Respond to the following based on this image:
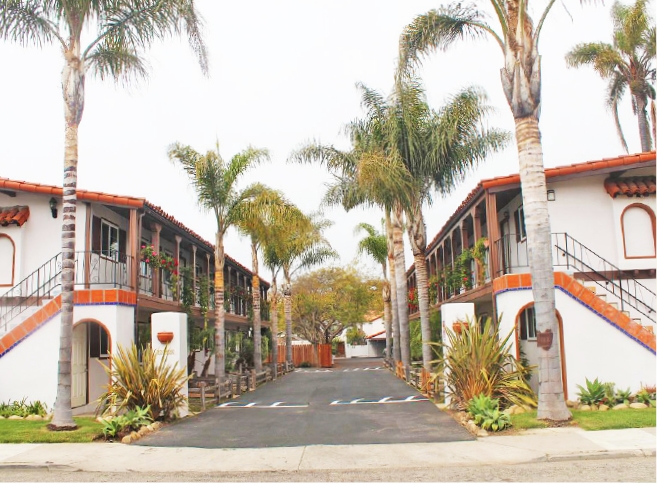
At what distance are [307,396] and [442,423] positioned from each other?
754 cm

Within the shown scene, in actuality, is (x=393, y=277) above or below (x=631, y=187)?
below

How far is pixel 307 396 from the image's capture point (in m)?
18.6

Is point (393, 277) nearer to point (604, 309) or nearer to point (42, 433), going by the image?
point (604, 309)

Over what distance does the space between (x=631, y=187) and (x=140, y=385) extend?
12.8m

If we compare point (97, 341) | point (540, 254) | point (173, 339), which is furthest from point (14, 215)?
point (540, 254)

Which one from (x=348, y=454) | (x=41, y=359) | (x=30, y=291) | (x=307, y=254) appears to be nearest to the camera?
(x=348, y=454)

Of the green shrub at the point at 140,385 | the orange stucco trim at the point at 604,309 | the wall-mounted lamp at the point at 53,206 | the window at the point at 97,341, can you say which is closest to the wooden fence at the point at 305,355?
the window at the point at 97,341

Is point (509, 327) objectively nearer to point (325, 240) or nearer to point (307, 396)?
point (307, 396)

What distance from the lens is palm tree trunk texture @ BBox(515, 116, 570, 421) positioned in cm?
1096

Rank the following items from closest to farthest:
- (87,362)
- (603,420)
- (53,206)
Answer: (603,420)
(53,206)
(87,362)

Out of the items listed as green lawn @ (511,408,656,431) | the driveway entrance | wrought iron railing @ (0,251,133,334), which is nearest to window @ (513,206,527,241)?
the driveway entrance

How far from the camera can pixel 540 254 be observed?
1132cm

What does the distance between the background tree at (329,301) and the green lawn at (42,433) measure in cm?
3631

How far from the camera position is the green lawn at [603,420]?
10297 mm
